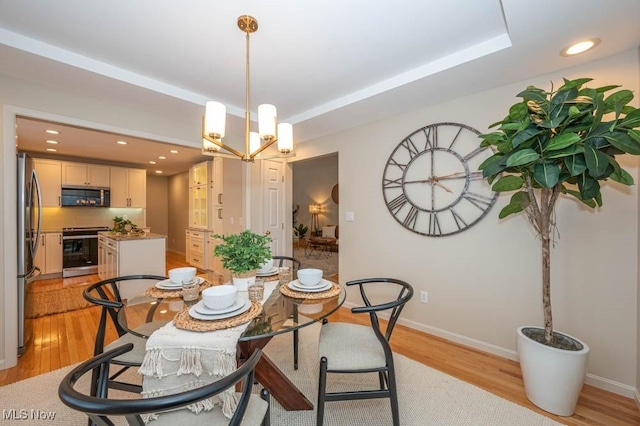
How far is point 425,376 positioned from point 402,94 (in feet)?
7.96

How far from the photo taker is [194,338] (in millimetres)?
1123

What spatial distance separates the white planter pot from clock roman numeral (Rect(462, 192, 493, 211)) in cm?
A: 112

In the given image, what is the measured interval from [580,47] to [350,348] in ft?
8.15

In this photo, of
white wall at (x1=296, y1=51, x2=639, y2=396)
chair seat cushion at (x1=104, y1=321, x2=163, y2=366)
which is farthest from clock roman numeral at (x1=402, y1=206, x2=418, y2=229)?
chair seat cushion at (x1=104, y1=321, x2=163, y2=366)

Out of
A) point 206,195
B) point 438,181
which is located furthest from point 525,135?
point 206,195

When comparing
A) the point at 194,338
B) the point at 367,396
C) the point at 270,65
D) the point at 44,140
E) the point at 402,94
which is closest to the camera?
the point at 194,338

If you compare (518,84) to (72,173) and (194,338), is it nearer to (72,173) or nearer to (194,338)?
(194,338)

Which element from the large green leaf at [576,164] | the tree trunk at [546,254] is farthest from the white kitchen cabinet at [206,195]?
the large green leaf at [576,164]

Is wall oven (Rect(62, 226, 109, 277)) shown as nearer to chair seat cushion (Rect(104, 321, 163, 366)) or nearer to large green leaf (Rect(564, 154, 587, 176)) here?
chair seat cushion (Rect(104, 321, 163, 366))

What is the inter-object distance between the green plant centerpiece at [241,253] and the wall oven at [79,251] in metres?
5.17

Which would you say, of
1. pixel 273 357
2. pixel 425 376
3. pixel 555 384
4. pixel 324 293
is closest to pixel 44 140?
pixel 273 357

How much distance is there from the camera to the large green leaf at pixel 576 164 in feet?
4.85

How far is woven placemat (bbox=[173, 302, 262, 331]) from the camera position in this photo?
3.88ft

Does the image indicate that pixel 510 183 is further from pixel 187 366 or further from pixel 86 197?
pixel 86 197
